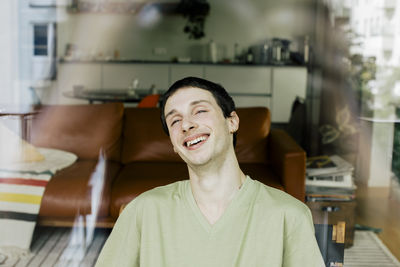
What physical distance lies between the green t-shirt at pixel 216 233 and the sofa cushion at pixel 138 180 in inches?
39.0

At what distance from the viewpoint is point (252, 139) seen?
8.13 ft

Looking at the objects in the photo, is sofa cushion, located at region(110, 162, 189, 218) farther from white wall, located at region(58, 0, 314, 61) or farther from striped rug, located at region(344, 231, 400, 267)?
white wall, located at region(58, 0, 314, 61)

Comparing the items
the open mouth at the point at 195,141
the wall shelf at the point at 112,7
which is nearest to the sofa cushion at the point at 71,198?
the open mouth at the point at 195,141

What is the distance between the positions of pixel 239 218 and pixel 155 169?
1304 millimetres

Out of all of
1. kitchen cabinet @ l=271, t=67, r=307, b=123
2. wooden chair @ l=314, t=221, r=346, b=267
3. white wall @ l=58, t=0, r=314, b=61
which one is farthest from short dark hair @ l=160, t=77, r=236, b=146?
white wall @ l=58, t=0, r=314, b=61

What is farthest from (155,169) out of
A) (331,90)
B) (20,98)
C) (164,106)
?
(331,90)

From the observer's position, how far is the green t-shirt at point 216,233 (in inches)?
38.1

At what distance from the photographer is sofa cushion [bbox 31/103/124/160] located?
248cm

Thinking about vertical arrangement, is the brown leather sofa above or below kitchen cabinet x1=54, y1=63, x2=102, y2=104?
below

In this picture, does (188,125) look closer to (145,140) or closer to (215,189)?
(215,189)

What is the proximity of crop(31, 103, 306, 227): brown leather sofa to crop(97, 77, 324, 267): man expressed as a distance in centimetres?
103

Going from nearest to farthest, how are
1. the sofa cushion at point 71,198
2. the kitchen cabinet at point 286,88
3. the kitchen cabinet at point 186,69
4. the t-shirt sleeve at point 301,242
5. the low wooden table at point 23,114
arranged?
the t-shirt sleeve at point 301,242
the sofa cushion at point 71,198
the low wooden table at point 23,114
the kitchen cabinet at point 186,69
the kitchen cabinet at point 286,88

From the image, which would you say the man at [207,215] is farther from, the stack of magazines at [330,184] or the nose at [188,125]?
the stack of magazines at [330,184]

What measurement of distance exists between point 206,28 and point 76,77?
1.71 metres
